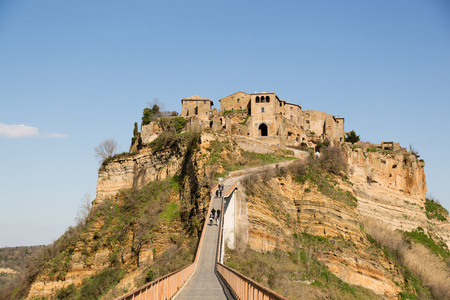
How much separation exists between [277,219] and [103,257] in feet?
60.8

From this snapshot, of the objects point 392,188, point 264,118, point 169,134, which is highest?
point 264,118

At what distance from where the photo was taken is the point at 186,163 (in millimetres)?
47688

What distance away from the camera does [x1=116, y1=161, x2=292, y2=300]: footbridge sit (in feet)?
39.5

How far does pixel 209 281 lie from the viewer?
1998 centimetres

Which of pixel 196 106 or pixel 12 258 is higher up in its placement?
pixel 196 106

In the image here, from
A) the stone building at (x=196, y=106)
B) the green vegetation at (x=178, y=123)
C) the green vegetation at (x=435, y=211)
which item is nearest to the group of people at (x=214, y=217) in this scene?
the green vegetation at (x=178, y=123)

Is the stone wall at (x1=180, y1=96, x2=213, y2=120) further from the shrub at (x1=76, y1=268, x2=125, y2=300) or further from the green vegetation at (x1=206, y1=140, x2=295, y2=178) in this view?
the shrub at (x1=76, y1=268, x2=125, y2=300)

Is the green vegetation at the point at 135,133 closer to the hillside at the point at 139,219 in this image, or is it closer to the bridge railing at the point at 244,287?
the hillside at the point at 139,219

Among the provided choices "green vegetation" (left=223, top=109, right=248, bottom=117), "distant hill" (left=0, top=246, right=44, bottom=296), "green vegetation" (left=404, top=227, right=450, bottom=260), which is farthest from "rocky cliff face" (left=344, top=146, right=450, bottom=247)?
"distant hill" (left=0, top=246, right=44, bottom=296)

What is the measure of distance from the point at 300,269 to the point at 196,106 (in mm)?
38694

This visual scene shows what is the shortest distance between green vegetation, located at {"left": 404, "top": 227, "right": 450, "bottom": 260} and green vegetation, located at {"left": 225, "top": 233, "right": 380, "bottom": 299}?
20.1 metres

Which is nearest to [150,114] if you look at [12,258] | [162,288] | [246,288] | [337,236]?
[337,236]

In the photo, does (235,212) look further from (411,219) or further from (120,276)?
(411,219)

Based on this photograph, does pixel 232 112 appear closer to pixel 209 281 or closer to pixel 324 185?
pixel 324 185
